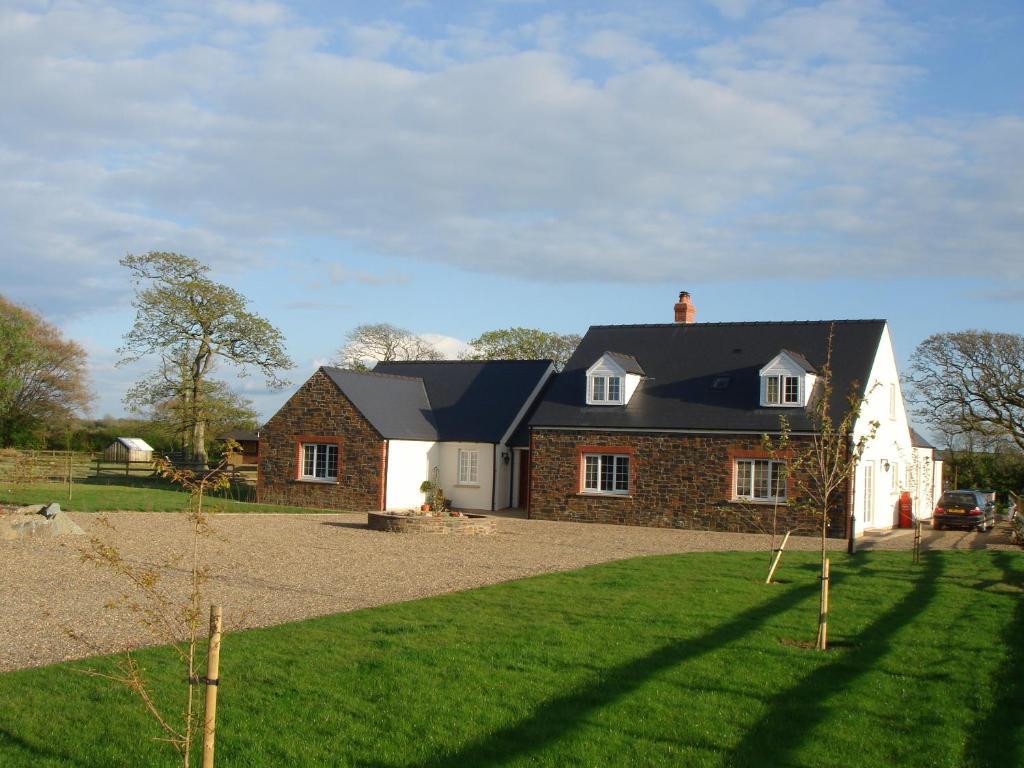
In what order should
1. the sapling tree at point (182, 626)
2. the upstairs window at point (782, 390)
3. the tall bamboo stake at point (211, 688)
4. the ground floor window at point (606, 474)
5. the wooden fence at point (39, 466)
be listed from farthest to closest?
the ground floor window at point (606, 474) → the upstairs window at point (782, 390) → the wooden fence at point (39, 466) → the sapling tree at point (182, 626) → the tall bamboo stake at point (211, 688)

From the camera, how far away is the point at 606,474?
2852 centimetres

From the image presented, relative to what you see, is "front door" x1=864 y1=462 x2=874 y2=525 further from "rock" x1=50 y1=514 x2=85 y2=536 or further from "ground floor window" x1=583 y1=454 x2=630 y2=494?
"rock" x1=50 y1=514 x2=85 y2=536

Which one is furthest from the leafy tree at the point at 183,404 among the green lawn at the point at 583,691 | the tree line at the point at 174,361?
the green lawn at the point at 583,691

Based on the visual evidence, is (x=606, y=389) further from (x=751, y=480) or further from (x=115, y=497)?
(x=115, y=497)

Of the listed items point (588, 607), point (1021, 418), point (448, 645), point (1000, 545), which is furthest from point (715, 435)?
point (1021, 418)

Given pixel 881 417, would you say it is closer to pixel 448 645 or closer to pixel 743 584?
pixel 743 584

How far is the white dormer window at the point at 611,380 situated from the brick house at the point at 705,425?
36mm

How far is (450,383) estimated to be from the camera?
3512 centimetres

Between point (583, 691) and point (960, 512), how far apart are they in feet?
82.5

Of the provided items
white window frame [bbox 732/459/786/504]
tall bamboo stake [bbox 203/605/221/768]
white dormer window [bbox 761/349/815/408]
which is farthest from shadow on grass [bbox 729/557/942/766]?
white dormer window [bbox 761/349/815/408]

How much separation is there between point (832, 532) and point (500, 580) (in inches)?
515

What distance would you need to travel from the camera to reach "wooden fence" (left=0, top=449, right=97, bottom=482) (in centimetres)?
2572

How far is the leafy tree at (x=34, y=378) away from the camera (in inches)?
2010

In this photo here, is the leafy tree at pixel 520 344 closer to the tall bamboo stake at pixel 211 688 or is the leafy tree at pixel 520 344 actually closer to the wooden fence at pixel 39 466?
the wooden fence at pixel 39 466
